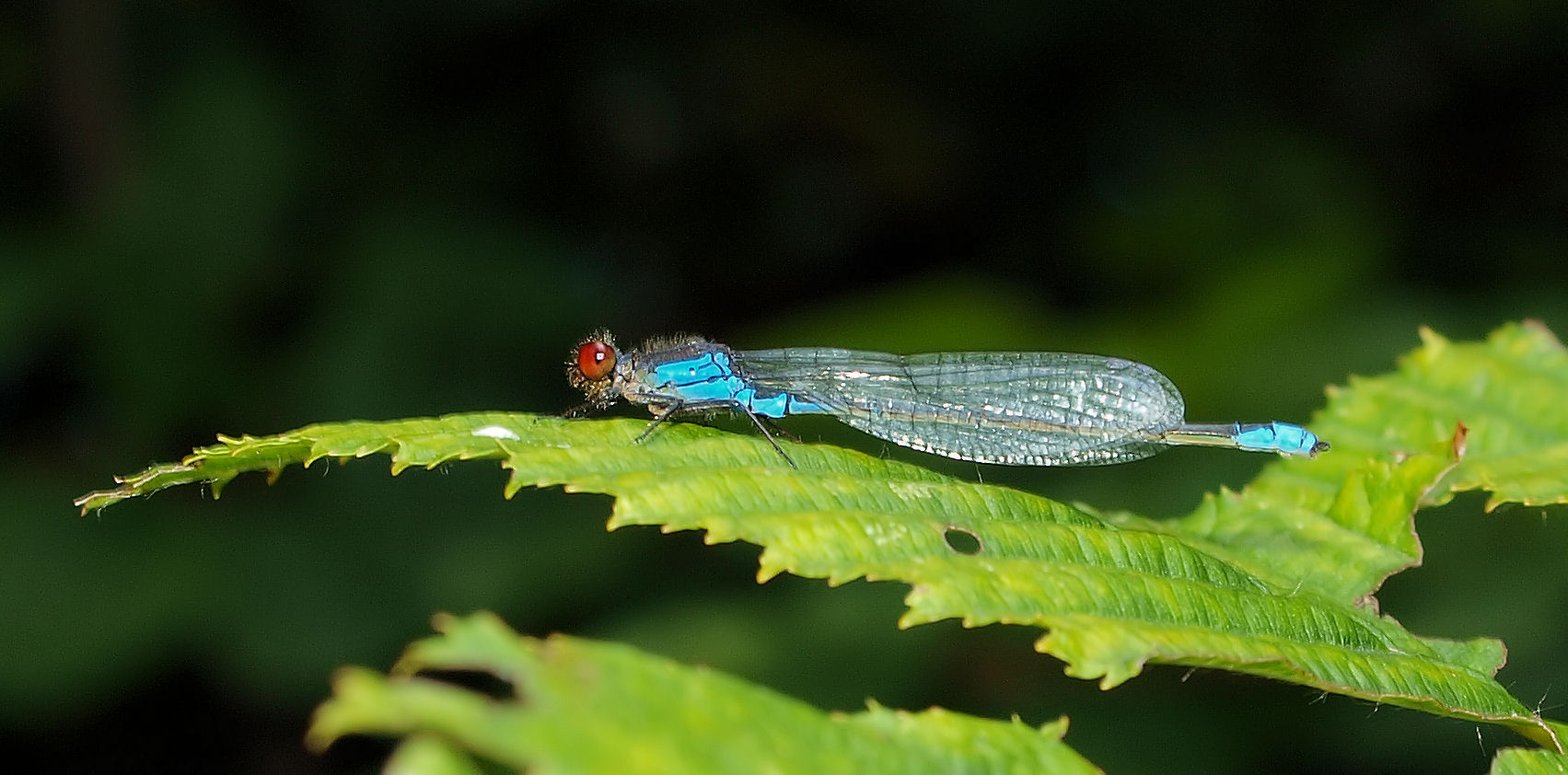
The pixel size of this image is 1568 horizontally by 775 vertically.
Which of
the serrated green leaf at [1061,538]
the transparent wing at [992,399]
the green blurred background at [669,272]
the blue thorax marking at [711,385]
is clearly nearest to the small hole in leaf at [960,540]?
the serrated green leaf at [1061,538]

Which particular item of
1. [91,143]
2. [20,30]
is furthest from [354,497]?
[20,30]

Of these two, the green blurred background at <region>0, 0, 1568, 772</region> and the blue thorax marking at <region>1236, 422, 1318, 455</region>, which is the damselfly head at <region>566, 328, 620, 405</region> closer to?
the green blurred background at <region>0, 0, 1568, 772</region>

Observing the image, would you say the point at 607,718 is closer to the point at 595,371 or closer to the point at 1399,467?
the point at 1399,467

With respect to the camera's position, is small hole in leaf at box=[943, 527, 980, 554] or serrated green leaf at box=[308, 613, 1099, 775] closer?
serrated green leaf at box=[308, 613, 1099, 775]

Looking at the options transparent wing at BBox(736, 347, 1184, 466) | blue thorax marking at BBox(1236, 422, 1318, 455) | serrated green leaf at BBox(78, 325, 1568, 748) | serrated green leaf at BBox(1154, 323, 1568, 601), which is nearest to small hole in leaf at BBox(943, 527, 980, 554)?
serrated green leaf at BBox(78, 325, 1568, 748)

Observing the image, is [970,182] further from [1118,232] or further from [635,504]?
[635,504]

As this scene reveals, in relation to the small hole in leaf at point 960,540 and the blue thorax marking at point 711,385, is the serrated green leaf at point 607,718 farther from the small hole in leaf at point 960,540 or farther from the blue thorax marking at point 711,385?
the blue thorax marking at point 711,385
